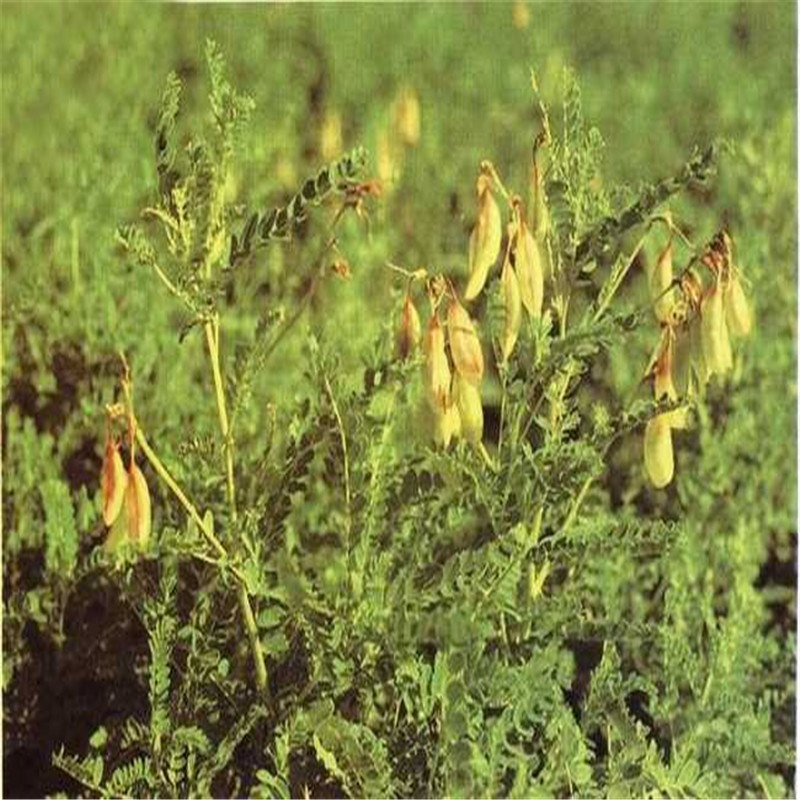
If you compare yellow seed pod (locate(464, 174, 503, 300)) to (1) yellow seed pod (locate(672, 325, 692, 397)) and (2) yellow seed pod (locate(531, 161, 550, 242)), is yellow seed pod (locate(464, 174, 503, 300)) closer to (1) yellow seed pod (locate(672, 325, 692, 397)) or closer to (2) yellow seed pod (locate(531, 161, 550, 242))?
(2) yellow seed pod (locate(531, 161, 550, 242))

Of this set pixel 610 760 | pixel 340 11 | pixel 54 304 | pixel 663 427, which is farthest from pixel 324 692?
pixel 340 11

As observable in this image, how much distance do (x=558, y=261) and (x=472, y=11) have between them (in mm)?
694

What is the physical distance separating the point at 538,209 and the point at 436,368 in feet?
0.47

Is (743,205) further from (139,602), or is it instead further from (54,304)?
(139,602)

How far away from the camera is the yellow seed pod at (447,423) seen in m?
1.36

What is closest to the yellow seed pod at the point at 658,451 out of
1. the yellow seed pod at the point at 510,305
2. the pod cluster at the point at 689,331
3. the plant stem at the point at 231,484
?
the pod cluster at the point at 689,331

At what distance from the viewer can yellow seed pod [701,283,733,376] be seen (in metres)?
1.38

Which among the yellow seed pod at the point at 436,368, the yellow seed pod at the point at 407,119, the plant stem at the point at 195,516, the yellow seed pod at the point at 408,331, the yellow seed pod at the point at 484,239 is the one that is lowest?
the plant stem at the point at 195,516

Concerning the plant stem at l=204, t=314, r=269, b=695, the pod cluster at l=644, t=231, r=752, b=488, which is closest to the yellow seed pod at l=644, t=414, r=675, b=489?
the pod cluster at l=644, t=231, r=752, b=488

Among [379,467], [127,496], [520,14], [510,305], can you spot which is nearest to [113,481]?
[127,496]

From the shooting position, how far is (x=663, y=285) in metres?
1.44

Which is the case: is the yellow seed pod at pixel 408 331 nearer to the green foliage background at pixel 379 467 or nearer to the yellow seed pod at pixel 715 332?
the green foliage background at pixel 379 467

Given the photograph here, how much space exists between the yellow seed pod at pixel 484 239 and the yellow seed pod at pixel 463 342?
0.12ft

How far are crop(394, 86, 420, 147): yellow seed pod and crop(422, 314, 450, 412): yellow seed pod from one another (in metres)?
0.67
